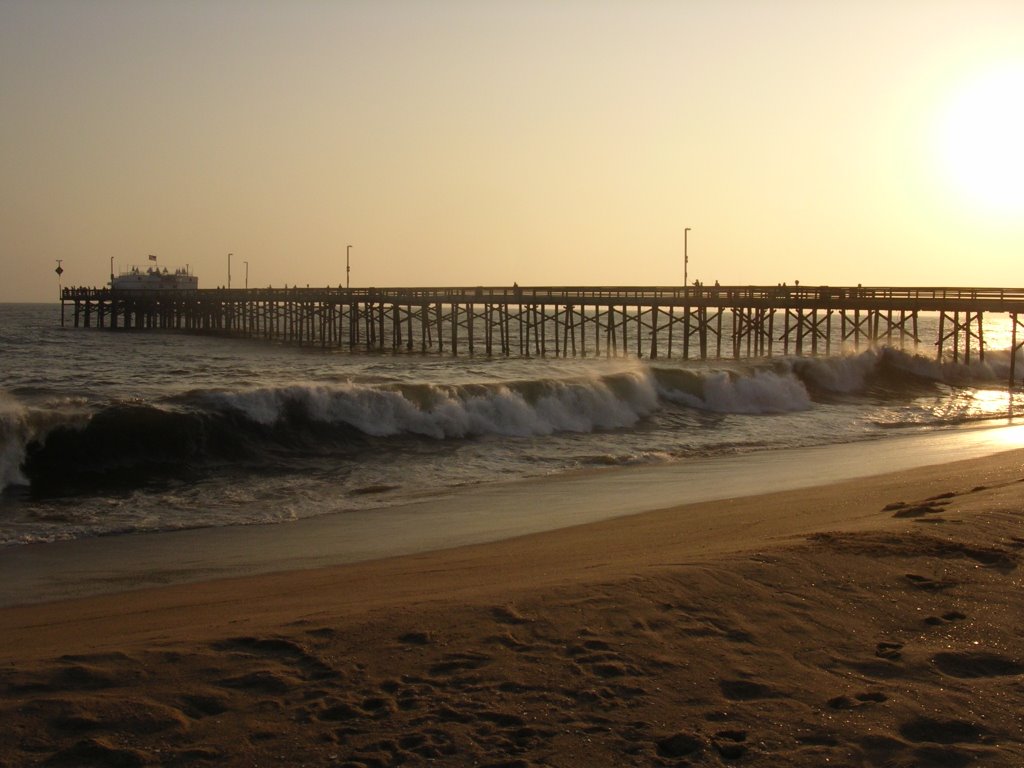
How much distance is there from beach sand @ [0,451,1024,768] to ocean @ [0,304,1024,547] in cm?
578

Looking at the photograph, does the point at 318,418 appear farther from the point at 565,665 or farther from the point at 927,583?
the point at 565,665

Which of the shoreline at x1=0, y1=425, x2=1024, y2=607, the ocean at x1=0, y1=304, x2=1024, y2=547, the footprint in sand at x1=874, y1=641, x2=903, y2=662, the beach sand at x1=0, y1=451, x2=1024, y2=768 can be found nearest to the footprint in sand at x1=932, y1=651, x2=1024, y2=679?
the beach sand at x1=0, y1=451, x2=1024, y2=768

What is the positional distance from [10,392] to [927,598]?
18617 mm

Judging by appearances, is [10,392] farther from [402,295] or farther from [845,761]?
[402,295]

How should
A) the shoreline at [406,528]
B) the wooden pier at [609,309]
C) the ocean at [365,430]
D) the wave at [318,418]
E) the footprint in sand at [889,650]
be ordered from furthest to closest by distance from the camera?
1. the wooden pier at [609,309]
2. the wave at [318,418]
3. the ocean at [365,430]
4. the shoreline at [406,528]
5. the footprint in sand at [889,650]

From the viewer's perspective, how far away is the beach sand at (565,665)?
4836 millimetres

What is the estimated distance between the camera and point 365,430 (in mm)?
21562

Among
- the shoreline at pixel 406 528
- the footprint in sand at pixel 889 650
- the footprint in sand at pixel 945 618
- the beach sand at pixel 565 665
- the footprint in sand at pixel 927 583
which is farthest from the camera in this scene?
the shoreline at pixel 406 528

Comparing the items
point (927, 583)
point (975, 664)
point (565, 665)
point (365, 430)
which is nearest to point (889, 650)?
point (975, 664)

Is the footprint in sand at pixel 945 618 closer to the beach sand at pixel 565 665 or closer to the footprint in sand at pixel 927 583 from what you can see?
the beach sand at pixel 565 665

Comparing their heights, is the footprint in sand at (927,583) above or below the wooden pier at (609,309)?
below

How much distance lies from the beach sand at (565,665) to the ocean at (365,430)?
578 centimetres

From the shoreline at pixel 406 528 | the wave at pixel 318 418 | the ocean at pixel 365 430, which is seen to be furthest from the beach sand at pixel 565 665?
the wave at pixel 318 418

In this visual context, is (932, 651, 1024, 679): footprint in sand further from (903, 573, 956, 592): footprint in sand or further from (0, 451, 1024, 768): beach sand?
(903, 573, 956, 592): footprint in sand
